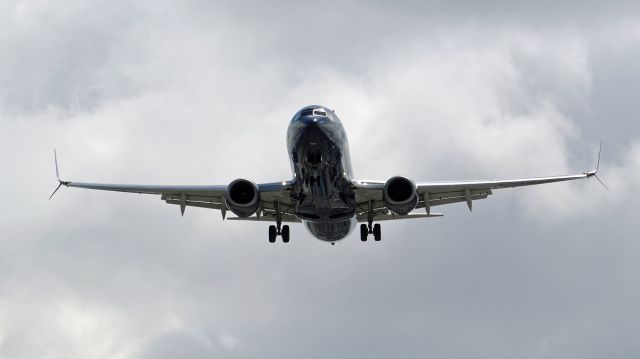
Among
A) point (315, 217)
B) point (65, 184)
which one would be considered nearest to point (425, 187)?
point (315, 217)

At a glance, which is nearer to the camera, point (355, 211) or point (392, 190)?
point (392, 190)

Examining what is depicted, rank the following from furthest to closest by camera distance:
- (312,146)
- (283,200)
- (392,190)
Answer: (283,200) < (392,190) < (312,146)

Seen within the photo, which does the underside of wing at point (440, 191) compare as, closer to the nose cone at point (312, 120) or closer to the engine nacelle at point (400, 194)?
the engine nacelle at point (400, 194)

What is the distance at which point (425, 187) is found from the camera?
41.4 meters

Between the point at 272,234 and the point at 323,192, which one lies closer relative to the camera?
the point at 323,192

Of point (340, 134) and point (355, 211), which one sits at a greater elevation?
point (340, 134)

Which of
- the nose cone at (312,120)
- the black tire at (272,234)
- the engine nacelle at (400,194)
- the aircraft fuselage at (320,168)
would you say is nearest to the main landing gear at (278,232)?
the black tire at (272,234)

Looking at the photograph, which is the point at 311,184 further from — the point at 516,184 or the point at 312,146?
the point at 516,184

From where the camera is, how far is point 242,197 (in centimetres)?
3850

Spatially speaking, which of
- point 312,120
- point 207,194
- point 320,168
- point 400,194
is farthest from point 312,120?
point 207,194

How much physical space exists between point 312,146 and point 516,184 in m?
10.4

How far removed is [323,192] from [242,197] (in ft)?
11.0

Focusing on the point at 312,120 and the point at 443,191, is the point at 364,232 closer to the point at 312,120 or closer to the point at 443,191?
the point at 443,191

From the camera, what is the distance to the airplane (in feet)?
122
